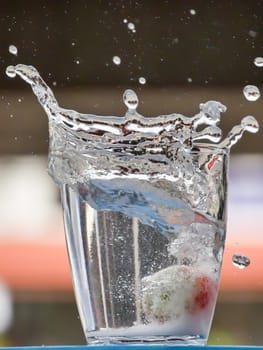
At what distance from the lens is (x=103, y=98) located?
2.37 m

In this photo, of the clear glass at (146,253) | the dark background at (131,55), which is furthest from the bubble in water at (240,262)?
the dark background at (131,55)

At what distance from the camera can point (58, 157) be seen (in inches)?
21.2

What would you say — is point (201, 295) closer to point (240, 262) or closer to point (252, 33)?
point (240, 262)

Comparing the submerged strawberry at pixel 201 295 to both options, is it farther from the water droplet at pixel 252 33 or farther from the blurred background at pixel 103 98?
the water droplet at pixel 252 33

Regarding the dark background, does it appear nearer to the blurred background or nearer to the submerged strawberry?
the blurred background

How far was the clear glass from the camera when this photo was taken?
51 cm

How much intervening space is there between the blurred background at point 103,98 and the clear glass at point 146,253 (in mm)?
1496

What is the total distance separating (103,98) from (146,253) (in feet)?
6.13

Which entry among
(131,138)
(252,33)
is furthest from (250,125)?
(252,33)

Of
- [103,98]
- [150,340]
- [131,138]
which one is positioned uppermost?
[103,98]

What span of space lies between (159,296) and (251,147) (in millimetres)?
1942

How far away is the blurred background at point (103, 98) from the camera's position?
2129 millimetres

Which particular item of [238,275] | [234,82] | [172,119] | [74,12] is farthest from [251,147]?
[172,119]

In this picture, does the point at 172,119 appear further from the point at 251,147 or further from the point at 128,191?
the point at 251,147
